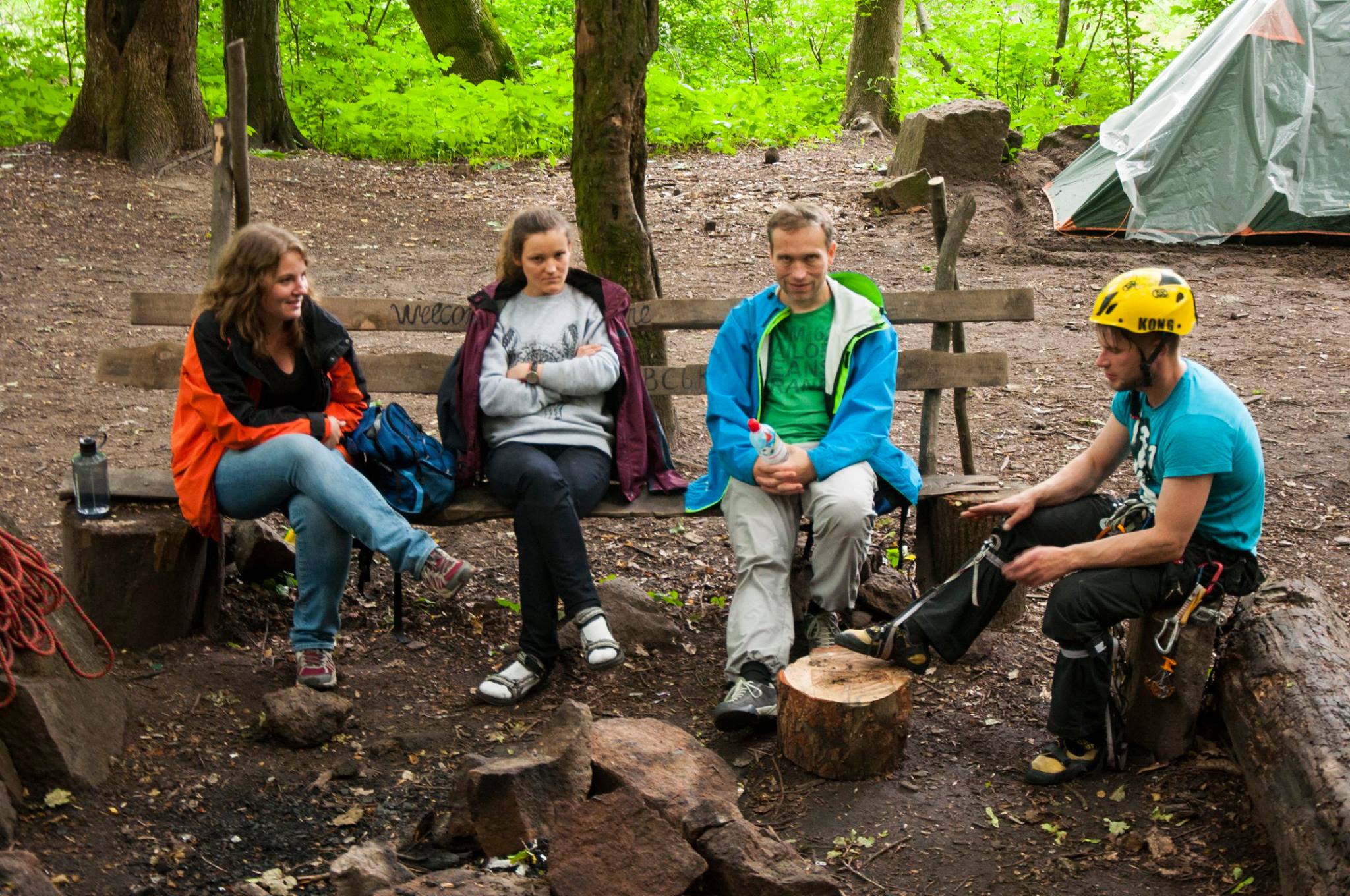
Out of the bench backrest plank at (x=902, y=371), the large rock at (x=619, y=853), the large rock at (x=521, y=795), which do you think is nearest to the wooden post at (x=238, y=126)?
the bench backrest plank at (x=902, y=371)

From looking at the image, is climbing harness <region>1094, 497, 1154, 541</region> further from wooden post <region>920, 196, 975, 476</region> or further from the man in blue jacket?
wooden post <region>920, 196, 975, 476</region>

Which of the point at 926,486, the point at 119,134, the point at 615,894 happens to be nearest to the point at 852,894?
the point at 615,894

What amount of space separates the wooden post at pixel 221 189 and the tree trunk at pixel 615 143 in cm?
152

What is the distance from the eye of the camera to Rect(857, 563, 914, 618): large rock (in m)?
4.58

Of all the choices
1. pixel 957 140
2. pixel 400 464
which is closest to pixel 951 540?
pixel 400 464

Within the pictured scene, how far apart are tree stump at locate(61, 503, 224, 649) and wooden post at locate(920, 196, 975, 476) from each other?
2865mm

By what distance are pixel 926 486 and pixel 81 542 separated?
3059 millimetres

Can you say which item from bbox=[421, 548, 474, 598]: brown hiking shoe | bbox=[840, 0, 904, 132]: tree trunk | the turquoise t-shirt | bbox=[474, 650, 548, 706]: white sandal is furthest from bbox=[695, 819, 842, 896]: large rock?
bbox=[840, 0, 904, 132]: tree trunk

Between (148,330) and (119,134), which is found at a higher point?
(119,134)

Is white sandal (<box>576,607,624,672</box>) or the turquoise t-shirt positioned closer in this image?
the turquoise t-shirt

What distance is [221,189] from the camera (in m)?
5.35

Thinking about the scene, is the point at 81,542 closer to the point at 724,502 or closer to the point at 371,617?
the point at 371,617

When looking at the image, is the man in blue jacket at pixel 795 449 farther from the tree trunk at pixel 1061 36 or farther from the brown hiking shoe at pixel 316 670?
the tree trunk at pixel 1061 36

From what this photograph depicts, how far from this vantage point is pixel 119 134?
1174 centimetres
